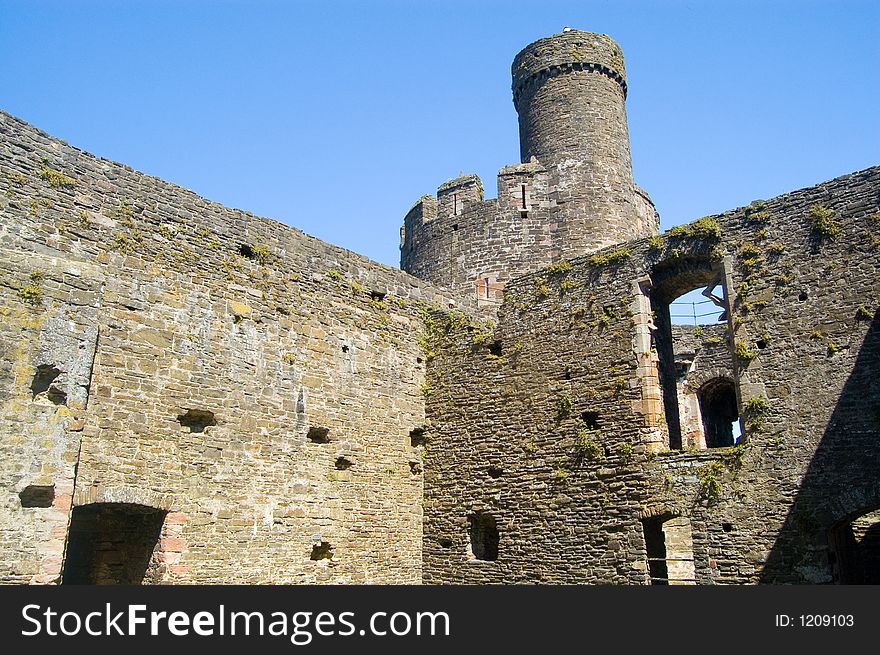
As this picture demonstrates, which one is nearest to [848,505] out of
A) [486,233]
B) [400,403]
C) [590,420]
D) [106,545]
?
[590,420]

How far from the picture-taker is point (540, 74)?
2016cm

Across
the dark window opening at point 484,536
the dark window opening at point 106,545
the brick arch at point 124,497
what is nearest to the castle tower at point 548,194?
the dark window opening at point 484,536

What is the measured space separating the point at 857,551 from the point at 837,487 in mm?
3033

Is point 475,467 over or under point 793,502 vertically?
over

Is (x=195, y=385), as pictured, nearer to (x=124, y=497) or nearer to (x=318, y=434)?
(x=124, y=497)

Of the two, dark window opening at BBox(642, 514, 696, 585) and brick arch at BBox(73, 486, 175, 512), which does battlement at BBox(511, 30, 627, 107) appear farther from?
brick arch at BBox(73, 486, 175, 512)

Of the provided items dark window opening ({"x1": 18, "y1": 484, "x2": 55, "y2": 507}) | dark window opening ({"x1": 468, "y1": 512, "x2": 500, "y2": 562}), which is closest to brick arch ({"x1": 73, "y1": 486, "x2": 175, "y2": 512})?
dark window opening ({"x1": 18, "y1": 484, "x2": 55, "y2": 507})

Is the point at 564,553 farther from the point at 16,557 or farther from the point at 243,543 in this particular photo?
the point at 16,557

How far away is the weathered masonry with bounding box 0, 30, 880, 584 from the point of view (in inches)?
404

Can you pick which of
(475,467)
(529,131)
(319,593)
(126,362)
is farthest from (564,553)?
(529,131)

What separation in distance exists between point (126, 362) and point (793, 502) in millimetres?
9577

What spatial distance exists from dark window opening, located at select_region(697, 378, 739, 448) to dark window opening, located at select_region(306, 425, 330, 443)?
10787mm

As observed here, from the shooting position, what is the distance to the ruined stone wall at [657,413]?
10719 millimetres

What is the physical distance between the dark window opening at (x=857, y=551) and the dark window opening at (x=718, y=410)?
656 centimetres
